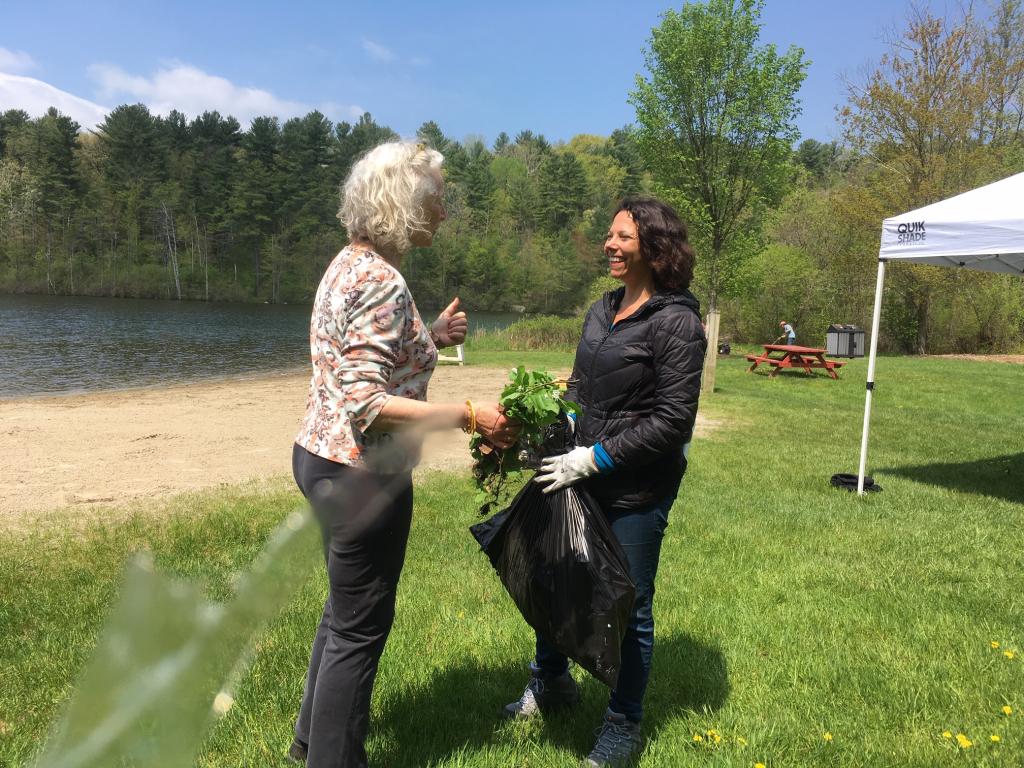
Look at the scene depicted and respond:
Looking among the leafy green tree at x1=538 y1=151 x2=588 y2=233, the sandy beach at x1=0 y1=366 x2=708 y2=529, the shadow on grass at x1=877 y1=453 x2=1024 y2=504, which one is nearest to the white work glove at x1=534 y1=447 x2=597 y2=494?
the sandy beach at x1=0 y1=366 x2=708 y2=529

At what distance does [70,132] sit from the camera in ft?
240

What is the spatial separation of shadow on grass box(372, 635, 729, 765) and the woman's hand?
1.24m

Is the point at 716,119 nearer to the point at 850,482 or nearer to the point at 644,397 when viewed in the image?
the point at 850,482

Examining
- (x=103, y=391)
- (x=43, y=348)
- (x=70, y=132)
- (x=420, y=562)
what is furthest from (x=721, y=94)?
(x=70, y=132)

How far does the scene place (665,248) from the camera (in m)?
2.68

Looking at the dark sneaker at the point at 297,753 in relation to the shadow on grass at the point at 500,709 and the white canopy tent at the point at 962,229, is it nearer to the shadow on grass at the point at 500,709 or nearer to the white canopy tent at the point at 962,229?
the shadow on grass at the point at 500,709

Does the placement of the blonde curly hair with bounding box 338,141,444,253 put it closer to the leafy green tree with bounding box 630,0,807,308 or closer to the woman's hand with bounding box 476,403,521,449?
the woman's hand with bounding box 476,403,521,449

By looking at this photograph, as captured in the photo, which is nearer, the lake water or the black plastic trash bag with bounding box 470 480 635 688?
the black plastic trash bag with bounding box 470 480 635 688

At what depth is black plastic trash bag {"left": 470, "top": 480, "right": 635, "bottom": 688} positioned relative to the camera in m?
2.47

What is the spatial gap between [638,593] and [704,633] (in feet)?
4.40

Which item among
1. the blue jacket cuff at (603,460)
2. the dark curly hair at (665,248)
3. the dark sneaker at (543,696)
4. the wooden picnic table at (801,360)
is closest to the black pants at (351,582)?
the blue jacket cuff at (603,460)

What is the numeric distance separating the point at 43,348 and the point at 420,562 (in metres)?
28.3

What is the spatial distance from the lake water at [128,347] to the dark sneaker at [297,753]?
18.2 metres

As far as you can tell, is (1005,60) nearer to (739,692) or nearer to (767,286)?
(767,286)
